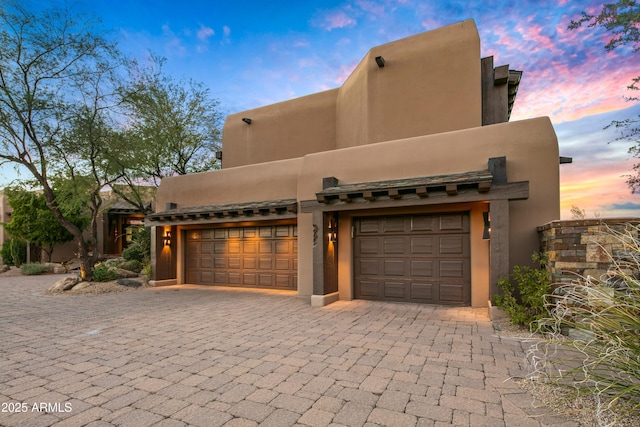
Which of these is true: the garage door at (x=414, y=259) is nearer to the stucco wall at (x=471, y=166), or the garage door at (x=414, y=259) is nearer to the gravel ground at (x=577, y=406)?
the stucco wall at (x=471, y=166)

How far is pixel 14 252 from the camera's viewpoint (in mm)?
18203

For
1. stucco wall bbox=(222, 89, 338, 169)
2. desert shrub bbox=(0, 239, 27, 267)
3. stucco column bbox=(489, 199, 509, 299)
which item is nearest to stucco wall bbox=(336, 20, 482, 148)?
stucco wall bbox=(222, 89, 338, 169)

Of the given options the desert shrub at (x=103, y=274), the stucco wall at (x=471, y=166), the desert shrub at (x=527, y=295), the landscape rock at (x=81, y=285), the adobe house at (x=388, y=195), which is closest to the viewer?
the desert shrub at (x=527, y=295)

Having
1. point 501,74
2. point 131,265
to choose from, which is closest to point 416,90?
point 501,74

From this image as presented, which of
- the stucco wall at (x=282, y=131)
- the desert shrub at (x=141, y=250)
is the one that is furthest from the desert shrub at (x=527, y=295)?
the desert shrub at (x=141, y=250)

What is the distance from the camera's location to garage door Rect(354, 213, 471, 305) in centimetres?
756

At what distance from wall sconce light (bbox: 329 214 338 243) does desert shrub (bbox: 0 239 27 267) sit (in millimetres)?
20026

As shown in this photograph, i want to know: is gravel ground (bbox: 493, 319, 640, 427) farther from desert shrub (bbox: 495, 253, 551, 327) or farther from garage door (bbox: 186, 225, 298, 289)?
garage door (bbox: 186, 225, 298, 289)

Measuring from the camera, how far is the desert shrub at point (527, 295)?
5.43m

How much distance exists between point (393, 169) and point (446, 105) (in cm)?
282

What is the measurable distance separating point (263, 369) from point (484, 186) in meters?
5.16

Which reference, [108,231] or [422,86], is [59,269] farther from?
[422,86]

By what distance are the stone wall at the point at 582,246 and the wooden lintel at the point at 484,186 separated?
1.26 meters

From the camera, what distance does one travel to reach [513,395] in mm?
3180
